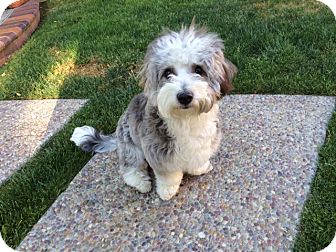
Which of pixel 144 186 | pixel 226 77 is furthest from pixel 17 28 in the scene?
pixel 226 77

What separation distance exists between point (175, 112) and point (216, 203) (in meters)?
0.93

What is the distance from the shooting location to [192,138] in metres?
3.29

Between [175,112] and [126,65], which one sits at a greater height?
[175,112]

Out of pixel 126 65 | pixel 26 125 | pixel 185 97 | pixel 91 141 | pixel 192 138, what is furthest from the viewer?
pixel 126 65

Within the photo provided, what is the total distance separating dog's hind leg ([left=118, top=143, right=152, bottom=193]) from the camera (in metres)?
3.66

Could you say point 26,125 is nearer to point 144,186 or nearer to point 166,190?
point 144,186

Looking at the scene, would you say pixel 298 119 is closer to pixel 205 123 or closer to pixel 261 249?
pixel 205 123

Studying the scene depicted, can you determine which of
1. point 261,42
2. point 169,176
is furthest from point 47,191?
point 261,42

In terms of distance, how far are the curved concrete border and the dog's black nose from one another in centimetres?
486

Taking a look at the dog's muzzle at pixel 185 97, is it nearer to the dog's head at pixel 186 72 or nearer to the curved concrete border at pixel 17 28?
the dog's head at pixel 186 72

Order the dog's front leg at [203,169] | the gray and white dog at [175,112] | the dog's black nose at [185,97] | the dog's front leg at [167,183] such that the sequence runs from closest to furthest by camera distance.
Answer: the dog's black nose at [185,97], the gray and white dog at [175,112], the dog's front leg at [167,183], the dog's front leg at [203,169]

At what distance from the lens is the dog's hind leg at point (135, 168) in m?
→ 3.66

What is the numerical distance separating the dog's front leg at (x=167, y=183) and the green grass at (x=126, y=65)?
0.94m

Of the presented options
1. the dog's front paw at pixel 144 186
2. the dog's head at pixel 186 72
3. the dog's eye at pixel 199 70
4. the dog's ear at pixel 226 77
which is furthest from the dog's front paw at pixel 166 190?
the dog's eye at pixel 199 70
